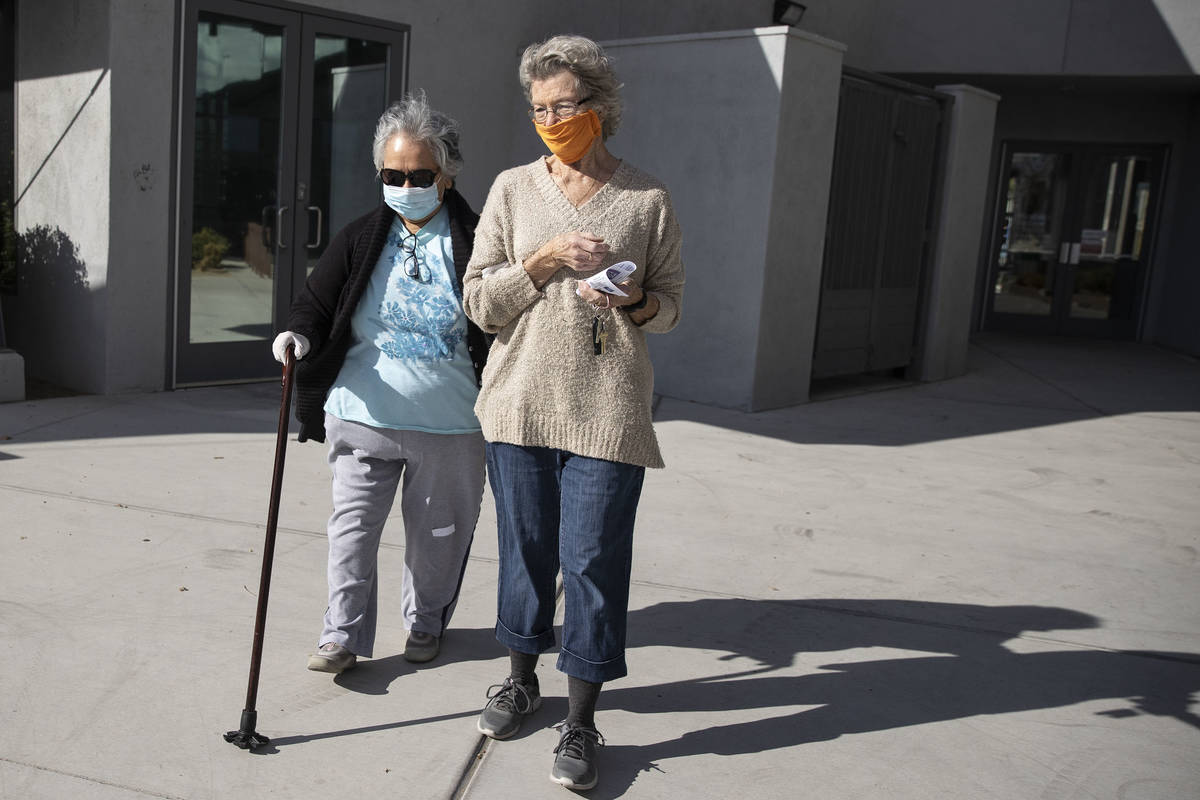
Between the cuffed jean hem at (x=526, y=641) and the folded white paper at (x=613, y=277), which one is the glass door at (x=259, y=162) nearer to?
the cuffed jean hem at (x=526, y=641)

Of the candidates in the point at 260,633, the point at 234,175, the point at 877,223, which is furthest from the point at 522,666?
the point at 877,223

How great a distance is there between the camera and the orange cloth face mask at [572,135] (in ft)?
9.35

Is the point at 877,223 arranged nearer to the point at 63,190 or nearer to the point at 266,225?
the point at 266,225

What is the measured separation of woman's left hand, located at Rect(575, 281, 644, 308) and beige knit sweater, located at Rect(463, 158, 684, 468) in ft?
0.29

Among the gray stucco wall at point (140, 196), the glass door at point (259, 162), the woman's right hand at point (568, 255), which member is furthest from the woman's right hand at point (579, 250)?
the glass door at point (259, 162)

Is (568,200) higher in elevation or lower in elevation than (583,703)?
higher

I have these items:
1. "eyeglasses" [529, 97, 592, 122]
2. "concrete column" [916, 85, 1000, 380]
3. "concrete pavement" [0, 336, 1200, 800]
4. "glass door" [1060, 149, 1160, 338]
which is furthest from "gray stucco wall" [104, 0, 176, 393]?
"glass door" [1060, 149, 1160, 338]

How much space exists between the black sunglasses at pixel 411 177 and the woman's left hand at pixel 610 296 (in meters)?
0.72

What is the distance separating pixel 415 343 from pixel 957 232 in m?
8.48

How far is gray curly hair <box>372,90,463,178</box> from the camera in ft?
10.7

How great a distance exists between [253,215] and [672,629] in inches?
203

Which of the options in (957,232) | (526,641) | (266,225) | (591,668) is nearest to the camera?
(591,668)

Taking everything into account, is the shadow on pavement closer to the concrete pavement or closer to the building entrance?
the concrete pavement

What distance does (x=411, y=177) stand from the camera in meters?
3.25
